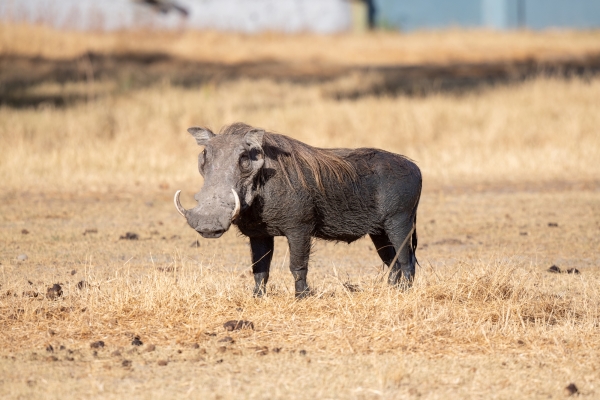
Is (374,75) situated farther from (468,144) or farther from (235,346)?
(235,346)

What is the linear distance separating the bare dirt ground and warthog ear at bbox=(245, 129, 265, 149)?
91cm

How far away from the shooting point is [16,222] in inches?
325

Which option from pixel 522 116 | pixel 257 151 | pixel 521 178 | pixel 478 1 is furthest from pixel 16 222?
pixel 478 1

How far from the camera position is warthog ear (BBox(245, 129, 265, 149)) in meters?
4.90

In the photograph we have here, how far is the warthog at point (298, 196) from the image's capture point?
4.80 m

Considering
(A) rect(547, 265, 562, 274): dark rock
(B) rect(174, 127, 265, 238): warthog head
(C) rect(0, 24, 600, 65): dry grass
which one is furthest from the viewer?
(C) rect(0, 24, 600, 65): dry grass

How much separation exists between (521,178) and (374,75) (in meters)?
6.78

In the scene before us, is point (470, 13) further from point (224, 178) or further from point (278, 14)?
point (224, 178)

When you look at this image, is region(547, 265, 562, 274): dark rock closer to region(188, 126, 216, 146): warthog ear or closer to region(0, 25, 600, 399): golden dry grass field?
region(0, 25, 600, 399): golden dry grass field

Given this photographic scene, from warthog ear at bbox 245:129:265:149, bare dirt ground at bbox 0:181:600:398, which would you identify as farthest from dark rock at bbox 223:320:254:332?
warthog ear at bbox 245:129:265:149

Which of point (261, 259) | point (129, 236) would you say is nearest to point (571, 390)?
point (261, 259)

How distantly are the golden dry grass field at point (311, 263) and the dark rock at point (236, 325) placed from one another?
49 mm

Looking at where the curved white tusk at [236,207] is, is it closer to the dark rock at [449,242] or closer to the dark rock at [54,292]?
the dark rock at [54,292]

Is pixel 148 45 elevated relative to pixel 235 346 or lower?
elevated
